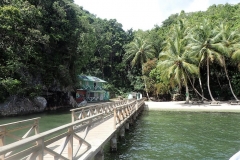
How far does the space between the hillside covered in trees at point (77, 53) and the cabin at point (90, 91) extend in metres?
3.30

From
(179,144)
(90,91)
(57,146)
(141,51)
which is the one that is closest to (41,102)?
(90,91)

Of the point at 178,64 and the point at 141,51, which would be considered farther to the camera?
the point at 141,51

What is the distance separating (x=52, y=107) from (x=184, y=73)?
1866cm

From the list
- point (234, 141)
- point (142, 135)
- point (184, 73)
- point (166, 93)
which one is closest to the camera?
point (234, 141)

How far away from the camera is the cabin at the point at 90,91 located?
42006mm

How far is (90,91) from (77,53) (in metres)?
13.7

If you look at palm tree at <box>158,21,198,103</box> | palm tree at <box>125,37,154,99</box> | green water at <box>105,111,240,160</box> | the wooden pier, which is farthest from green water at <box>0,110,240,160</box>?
palm tree at <box>125,37,154,99</box>

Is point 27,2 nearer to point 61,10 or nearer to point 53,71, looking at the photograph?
point 61,10

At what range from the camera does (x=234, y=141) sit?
12.0m

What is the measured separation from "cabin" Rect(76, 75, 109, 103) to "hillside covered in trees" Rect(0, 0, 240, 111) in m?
3.30

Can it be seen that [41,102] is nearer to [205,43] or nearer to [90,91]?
[90,91]

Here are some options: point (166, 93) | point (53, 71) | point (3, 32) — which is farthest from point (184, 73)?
Answer: point (3, 32)

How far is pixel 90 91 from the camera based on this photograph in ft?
147

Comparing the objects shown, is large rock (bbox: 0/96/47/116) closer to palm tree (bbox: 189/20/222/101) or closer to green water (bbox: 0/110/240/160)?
green water (bbox: 0/110/240/160)
